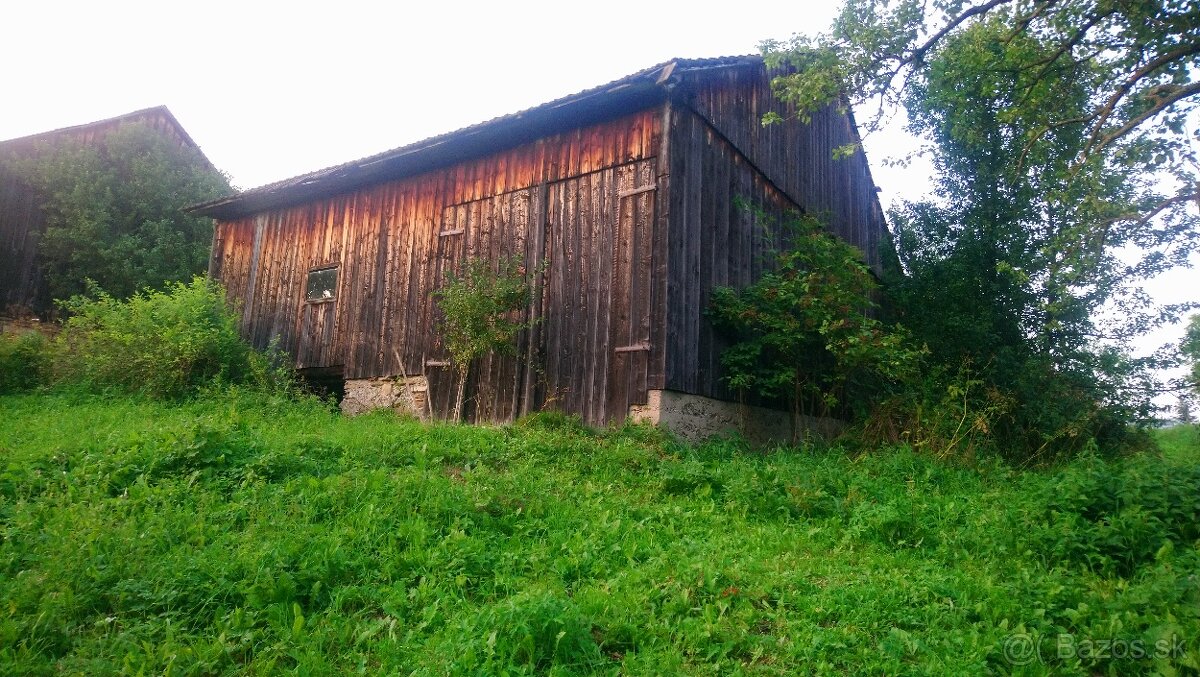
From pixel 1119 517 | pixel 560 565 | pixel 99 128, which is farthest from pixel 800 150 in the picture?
pixel 99 128

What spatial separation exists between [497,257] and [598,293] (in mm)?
2135

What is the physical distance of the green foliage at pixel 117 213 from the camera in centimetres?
2014

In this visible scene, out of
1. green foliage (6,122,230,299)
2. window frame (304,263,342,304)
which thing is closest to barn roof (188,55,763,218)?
window frame (304,263,342,304)

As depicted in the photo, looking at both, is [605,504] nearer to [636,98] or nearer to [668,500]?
[668,500]

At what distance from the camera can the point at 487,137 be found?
1174 cm

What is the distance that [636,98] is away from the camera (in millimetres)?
10094

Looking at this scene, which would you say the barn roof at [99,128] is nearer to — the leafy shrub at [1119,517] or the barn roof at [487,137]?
the barn roof at [487,137]

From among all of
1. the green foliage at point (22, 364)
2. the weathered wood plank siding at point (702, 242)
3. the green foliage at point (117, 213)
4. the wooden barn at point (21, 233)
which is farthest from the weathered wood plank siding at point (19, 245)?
the weathered wood plank siding at point (702, 242)

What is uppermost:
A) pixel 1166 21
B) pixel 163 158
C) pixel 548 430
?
pixel 163 158

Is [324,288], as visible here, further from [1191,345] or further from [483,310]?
[1191,345]

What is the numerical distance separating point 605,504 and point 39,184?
21.3 m

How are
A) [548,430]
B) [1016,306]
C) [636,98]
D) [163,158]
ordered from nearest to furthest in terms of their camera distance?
[548,430], [636,98], [1016,306], [163,158]

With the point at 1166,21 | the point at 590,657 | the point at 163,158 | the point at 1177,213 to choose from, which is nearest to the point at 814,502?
the point at 590,657

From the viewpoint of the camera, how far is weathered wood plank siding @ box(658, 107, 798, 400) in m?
9.57
